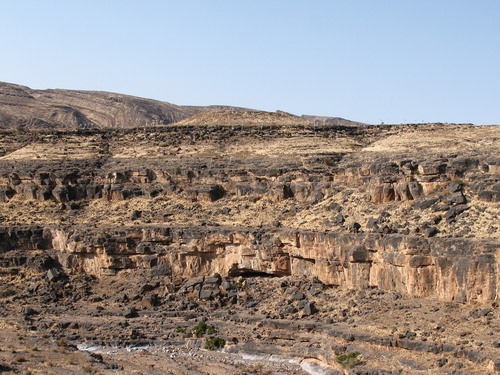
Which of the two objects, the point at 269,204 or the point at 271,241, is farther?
the point at 269,204

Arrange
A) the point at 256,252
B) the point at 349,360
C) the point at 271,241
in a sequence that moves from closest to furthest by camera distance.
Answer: the point at 349,360
the point at 271,241
the point at 256,252

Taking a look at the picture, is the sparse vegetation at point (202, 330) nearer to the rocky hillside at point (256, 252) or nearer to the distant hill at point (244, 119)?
the rocky hillside at point (256, 252)

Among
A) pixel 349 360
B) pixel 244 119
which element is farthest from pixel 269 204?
pixel 244 119

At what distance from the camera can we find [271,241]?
48.3 metres

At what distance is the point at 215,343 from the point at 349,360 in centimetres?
857

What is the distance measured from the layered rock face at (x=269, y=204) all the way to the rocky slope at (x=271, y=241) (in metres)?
0.12

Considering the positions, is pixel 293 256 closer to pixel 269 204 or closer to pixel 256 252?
pixel 256 252

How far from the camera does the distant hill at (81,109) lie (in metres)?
107

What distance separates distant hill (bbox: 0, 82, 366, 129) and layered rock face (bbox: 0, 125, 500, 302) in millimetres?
31132

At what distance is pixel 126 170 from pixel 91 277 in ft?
35.3

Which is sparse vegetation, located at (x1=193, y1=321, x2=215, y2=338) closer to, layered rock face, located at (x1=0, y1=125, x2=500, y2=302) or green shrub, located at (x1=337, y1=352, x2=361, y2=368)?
layered rock face, located at (x1=0, y1=125, x2=500, y2=302)

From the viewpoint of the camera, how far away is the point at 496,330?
35250 millimetres

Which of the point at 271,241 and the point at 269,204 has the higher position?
the point at 269,204

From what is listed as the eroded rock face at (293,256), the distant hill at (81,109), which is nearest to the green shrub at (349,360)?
the eroded rock face at (293,256)
